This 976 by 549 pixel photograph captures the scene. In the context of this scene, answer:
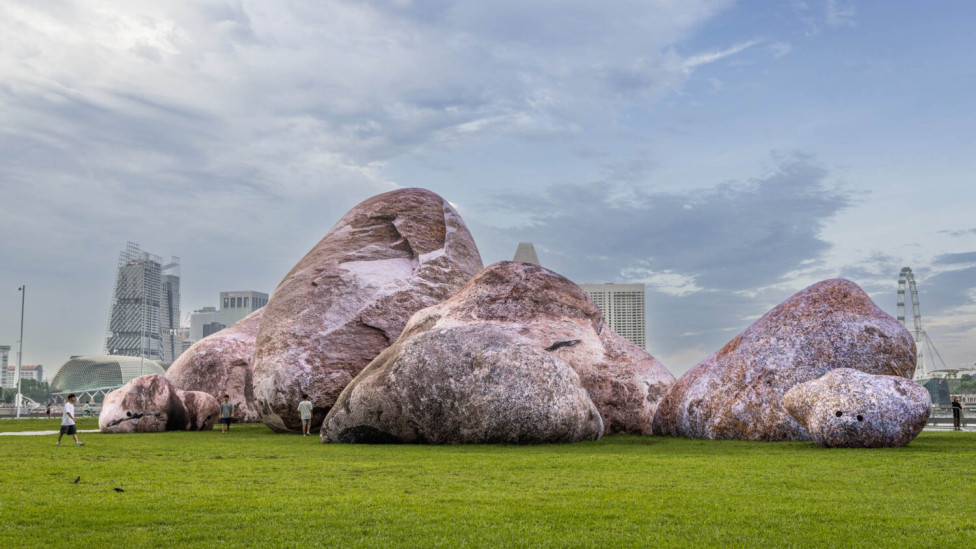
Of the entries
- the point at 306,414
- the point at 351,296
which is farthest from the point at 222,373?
the point at 306,414

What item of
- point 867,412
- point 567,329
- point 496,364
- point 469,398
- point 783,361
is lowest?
point 867,412

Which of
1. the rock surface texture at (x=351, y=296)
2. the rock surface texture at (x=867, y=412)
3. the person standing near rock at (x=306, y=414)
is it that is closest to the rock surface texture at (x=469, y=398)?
the person standing near rock at (x=306, y=414)

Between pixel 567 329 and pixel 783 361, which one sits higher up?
pixel 567 329

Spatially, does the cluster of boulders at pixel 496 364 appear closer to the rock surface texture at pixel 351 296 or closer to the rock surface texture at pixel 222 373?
the rock surface texture at pixel 351 296

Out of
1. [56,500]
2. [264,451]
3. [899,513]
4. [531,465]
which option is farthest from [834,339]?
[56,500]

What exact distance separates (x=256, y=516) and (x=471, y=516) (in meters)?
2.29

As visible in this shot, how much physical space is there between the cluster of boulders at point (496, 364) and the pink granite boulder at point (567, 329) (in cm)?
5

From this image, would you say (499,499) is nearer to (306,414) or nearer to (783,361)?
(783,361)

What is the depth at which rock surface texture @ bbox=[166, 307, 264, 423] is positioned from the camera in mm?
38188

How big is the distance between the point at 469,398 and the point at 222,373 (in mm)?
23389

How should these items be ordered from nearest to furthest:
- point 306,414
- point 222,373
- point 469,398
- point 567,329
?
point 469,398 < point 306,414 < point 567,329 < point 222,373

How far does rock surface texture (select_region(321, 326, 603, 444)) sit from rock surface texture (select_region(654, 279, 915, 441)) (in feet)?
11.2

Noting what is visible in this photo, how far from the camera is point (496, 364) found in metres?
18.7

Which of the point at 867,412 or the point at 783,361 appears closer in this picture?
the point at 867,412
